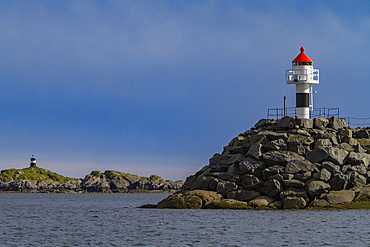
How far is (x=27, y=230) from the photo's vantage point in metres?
31.2

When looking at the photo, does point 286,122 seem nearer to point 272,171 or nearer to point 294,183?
point 272,171

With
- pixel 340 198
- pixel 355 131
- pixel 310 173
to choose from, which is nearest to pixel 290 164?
pixel 310 173

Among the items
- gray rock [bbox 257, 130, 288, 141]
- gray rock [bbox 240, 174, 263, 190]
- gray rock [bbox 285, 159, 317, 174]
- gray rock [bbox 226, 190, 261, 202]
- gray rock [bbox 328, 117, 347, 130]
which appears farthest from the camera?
gray rock [bbox 328, 117, 347, 130]

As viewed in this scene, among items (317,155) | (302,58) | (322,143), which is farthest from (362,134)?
(317,155)

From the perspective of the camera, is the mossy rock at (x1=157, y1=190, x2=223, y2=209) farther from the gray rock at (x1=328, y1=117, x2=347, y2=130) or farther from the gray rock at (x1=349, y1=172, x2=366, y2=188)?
the gray rock at (x1=328, y1=117, x2=347, y2=130)

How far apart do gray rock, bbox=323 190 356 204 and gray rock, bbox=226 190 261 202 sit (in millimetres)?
5003

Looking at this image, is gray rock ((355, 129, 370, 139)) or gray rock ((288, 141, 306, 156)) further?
gray rock ((355, 129, 370, 139))

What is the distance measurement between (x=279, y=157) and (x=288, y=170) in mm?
1472

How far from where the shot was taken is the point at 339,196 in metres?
38.2

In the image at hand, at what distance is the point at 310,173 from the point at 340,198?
109 inches

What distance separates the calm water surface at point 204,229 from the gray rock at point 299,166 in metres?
3.56

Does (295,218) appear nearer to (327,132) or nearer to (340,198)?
(340,198)

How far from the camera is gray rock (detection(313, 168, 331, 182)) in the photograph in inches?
1539

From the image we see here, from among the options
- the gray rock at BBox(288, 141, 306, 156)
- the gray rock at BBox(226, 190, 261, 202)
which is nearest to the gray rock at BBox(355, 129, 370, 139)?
the gray rock at BBox(288, 141, 306, 156)
